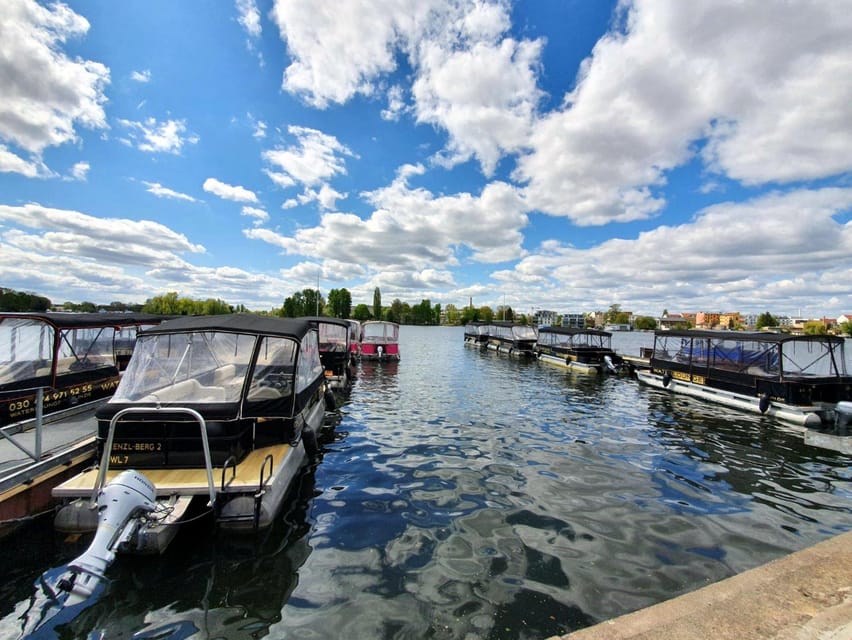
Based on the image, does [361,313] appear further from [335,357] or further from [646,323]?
[335,357]

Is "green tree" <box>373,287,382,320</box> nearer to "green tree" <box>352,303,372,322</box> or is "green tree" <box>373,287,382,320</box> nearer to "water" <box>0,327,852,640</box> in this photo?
"green tree" <box>352,303,372,322</box>

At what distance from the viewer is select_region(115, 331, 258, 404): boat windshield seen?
674 centimetres

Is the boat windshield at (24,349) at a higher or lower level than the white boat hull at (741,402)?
higher

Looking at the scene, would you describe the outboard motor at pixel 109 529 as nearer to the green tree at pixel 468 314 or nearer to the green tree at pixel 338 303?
the green tree at pixel 338 303

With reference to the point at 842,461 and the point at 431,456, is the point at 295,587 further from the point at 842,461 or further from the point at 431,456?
the point at 842,461

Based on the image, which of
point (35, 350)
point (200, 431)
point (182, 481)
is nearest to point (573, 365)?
point (200, 431)

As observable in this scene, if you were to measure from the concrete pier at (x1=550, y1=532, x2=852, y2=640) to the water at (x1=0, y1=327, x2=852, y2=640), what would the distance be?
3.48 ft

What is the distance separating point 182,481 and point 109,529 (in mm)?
1538

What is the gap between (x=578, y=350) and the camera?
103 ft

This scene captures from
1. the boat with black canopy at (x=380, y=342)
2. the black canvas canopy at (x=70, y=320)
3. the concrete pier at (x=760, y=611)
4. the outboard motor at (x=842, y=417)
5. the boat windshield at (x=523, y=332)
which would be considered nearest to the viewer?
the concrete pier at (x=760, y=611)

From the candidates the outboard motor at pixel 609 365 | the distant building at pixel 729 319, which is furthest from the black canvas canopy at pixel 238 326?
the distant building at pixel 729 319

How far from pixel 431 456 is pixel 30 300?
268ft

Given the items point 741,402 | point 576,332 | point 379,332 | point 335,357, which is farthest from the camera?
point 576,332

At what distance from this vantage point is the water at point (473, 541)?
14.7 ft
